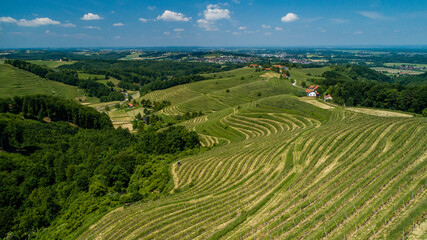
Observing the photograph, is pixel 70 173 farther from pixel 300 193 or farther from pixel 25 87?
pixel 25 87

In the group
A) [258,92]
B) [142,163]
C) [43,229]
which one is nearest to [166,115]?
[258,92]

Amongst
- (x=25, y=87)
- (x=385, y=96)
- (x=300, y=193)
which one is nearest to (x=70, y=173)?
(x=300, y=193)

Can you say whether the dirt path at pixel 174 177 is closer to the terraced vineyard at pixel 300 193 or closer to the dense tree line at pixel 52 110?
the terraced vineyard at pixel 300 193

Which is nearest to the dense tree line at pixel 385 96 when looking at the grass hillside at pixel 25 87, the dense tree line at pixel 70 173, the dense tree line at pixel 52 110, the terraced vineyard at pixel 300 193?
the terraced vineyard at pixel 300 193

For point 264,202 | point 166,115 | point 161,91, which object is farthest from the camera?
point 161,91

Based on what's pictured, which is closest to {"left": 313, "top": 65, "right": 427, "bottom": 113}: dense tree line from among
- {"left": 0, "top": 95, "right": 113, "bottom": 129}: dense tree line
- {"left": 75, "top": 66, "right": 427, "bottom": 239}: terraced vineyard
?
{"left": 75, "top": 66, "right": 427, "bottom": 239}: terraced vineyard

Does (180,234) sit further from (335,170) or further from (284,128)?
(284,128)
